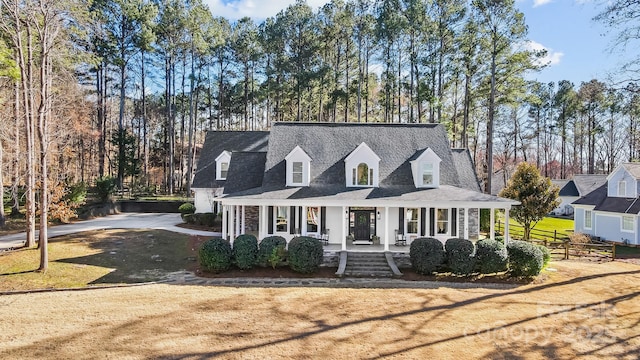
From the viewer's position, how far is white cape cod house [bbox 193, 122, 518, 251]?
17.4m

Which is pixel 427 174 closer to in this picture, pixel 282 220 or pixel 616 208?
pixel 282 220

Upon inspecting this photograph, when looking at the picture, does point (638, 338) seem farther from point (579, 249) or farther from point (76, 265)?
point (76, 265)

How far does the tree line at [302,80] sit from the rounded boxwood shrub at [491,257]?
43.5 feet

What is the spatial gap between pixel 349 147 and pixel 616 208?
2362 centimetres

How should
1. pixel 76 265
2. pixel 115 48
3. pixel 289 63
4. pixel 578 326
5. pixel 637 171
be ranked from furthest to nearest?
pixel 289 63 < pixel 115 48 < pixel 637 171 < pixel 76 265 < pixel 578 326

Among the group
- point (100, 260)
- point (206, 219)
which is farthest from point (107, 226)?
point (100, 260)

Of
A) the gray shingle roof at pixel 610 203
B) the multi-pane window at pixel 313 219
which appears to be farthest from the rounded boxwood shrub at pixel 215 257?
the gray shingle roof at pixel 610 203

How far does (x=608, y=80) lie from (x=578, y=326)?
10.7m

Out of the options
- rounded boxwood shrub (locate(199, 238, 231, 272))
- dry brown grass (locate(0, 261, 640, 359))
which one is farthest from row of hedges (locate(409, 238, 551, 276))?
rounded boxwood shrub (locate(199, 238, 231, 272))

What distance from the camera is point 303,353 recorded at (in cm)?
772

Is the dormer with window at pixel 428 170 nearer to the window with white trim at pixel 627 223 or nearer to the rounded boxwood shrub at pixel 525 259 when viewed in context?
the rounded boxwood shrub at pixel 525 259

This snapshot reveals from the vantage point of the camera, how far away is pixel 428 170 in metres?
19.2

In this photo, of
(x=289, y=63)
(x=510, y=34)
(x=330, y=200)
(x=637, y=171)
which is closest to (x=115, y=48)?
(x=289, y=63)

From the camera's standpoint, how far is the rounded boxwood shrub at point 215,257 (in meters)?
15.0
